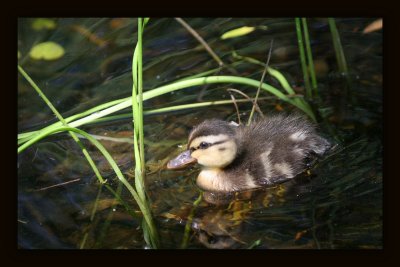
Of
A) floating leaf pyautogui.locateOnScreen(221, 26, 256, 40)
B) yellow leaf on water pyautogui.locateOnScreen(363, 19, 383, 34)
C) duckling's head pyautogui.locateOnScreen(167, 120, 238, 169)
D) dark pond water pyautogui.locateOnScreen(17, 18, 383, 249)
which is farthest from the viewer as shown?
floating leaf pyautogui.locateOnScreen(221, 26, 256, 40)

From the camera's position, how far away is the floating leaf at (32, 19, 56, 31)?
17.9 ft

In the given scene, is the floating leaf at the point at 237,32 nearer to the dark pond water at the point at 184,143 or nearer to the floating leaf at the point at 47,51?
the dark pond water at the point at 184,143

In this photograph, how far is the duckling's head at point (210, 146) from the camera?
12.1ft

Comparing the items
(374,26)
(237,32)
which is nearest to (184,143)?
(237,32)

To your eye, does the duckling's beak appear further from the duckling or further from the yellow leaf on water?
the yellow leaf on water

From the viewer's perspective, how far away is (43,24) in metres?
5.50

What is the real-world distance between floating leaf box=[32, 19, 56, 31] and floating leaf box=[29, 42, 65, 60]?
0.61 feet

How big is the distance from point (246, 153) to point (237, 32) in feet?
6.06

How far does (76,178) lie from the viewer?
156 inches

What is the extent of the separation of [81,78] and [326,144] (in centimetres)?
199

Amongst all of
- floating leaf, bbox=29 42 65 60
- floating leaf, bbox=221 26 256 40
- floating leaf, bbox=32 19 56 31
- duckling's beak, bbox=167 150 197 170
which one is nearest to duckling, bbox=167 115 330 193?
duckling's beak, bbox=167 150 197 170

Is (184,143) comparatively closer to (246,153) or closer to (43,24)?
(246,153)

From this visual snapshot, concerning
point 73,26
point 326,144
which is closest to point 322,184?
point 326,144

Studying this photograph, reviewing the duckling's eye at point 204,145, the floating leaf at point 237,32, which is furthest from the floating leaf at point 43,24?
the duckling's eye at point 204,145
